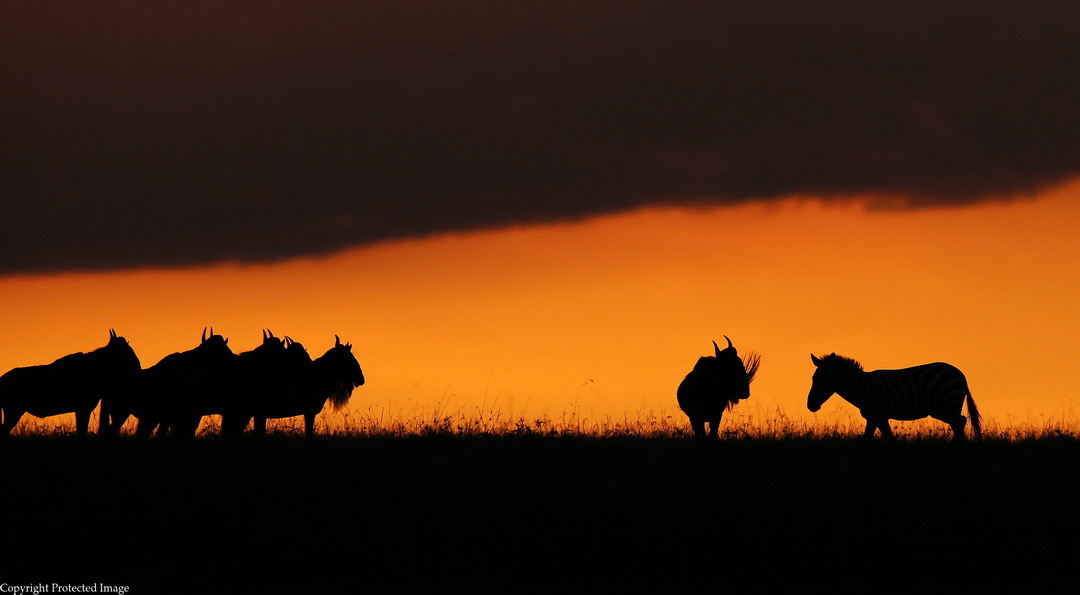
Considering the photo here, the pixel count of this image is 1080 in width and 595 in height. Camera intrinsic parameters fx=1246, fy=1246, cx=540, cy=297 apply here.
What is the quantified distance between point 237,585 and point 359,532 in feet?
5.07

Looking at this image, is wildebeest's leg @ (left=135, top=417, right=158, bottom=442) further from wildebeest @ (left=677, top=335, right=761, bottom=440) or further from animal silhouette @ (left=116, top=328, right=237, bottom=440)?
wildebeest @ (left=677, top=335, right=761, bottom=440)

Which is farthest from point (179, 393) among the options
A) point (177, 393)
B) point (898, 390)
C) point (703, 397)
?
point (898, 390)

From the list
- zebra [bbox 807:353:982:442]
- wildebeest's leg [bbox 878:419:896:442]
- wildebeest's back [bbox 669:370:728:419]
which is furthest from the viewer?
zebra [bbox 807:353:982:442]

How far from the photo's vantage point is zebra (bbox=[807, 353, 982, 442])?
19453 mm

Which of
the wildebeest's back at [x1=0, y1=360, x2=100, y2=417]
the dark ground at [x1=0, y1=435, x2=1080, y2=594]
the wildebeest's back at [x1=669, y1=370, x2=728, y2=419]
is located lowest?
the dark ground at [x1=0, y1=435, x2=1080, y2=594]

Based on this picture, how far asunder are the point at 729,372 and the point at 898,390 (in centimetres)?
287

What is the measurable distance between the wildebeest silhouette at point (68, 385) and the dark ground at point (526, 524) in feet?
8.35

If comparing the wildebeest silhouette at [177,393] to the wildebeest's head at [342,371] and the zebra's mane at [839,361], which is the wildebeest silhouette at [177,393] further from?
the zebra's mane at [839,361]

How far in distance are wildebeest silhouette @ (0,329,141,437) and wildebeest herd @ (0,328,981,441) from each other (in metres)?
0.01

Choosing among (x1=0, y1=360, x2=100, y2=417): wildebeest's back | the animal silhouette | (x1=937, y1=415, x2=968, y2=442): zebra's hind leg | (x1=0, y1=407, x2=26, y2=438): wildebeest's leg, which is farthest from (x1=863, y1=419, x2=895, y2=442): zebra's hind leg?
(x1=0, y1=407, x2=26, y2=438): wildebeest's leg

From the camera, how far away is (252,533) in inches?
475

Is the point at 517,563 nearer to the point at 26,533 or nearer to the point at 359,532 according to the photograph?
the point at 359,532

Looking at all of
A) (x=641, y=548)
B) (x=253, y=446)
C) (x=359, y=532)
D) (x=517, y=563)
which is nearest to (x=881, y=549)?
(x=641, y=548)

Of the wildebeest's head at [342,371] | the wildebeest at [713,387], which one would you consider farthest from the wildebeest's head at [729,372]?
the wildebeest's head at [342,371]
